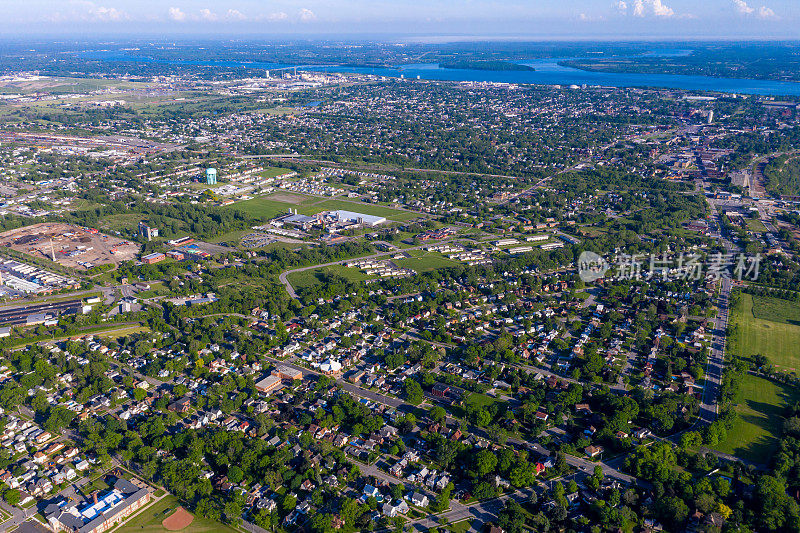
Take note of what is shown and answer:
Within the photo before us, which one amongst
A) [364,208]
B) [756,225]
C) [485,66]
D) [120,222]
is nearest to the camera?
[756,225]

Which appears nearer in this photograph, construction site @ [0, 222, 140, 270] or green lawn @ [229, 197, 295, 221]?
construction site @ [0, 222, 140, 270]

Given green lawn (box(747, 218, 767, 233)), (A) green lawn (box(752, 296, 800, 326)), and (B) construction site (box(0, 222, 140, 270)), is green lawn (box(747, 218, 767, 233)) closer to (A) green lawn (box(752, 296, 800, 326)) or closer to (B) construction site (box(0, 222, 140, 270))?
(A) green lawn (box(752, 296, 800, 326))

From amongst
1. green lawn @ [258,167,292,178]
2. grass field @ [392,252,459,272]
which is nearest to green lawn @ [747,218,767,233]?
grass field @ [392,252,459,272]

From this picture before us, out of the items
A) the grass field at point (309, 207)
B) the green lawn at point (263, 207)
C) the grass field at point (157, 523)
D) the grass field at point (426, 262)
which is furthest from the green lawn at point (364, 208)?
the grass field at point (157, 523)

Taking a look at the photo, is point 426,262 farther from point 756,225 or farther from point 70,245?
point 756,225

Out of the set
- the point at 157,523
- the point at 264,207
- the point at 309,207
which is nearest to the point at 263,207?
the point at 264,207

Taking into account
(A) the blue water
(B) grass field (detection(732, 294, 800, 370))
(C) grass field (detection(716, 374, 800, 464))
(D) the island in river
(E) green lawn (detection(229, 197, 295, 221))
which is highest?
(D) the island in river

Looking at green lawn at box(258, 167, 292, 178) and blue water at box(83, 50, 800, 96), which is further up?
blue water at box(83, 50, 800, 96)
